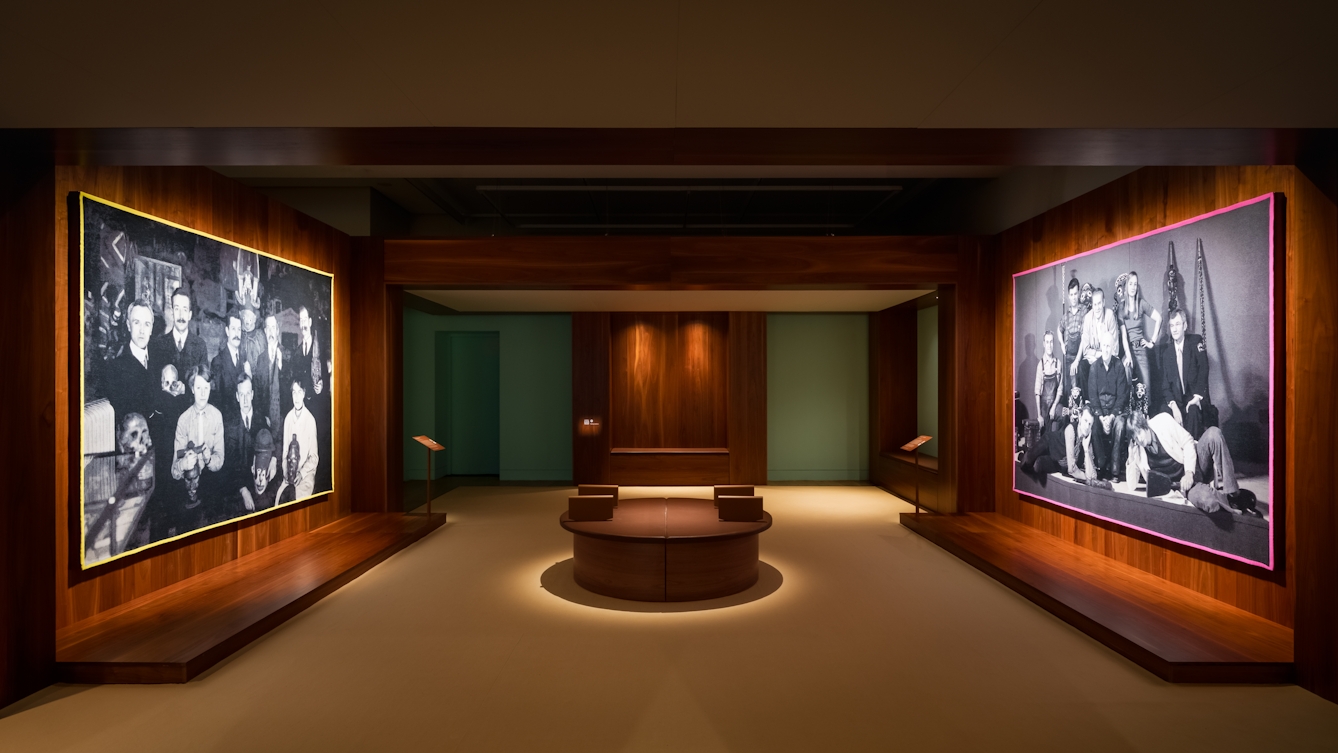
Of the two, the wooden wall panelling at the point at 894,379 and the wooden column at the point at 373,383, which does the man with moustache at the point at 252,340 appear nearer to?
the wooden column at the point at 373,383

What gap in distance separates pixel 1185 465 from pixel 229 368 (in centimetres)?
722

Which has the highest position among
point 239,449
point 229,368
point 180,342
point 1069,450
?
point 180,342

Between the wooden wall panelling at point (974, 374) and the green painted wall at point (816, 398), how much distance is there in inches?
129

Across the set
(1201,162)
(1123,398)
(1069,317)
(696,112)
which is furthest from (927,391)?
(696,112)

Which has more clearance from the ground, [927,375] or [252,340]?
[252,340]

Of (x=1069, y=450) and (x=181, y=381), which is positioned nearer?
(x=181, y=381)

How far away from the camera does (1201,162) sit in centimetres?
339

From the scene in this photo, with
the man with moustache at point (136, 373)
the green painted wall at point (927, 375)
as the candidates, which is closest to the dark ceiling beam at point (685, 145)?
the man with moustache at point (136, 373)

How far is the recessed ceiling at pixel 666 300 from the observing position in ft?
27.5

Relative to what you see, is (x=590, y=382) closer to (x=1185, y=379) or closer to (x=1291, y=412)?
(x=1185, y=379)

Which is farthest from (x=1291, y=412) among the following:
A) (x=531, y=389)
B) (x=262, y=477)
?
(x=531, y=389)

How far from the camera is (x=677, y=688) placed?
11.1 feet

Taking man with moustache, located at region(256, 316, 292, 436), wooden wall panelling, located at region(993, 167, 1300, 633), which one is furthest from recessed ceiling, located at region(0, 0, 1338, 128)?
man with moustache, located at region(256, 316, 292, 436)

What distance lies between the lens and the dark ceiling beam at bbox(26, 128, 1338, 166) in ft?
9.85
